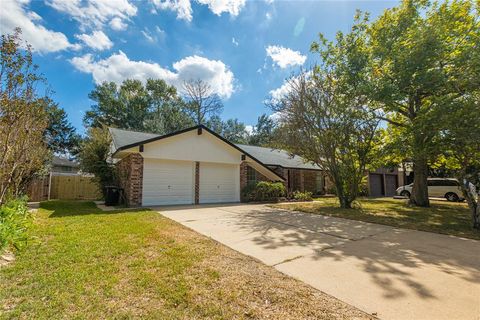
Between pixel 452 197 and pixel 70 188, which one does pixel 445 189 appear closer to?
pixel 452 197

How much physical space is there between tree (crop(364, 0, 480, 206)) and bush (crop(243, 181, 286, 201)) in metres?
7.08

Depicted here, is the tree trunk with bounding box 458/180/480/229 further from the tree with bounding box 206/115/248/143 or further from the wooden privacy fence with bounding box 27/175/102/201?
the tree with bounding box 206/115/248/143

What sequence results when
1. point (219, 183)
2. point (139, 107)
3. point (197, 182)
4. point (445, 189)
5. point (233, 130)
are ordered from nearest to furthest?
1. point (197, 182)
2. point (219, 183)
3. point (445, 189)
4. point (139, 107)
5. point (233, 130)

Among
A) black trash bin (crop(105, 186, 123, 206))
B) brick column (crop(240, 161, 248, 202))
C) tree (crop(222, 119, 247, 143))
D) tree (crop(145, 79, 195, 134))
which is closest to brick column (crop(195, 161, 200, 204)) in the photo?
brick column (crop(240, 161, 248, 202))

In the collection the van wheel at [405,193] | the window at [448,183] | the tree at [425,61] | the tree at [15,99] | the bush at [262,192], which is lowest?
the van wheel at [405,193]

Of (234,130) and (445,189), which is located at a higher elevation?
(234,130)

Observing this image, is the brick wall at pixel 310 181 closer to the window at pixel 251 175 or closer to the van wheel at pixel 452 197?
the window at pixel 251 175

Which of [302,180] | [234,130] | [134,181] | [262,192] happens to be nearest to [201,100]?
[234,130]

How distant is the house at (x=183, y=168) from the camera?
11.1 meters

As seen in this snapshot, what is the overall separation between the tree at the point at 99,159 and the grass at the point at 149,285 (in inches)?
374

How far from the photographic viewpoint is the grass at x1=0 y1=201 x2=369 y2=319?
2.41m

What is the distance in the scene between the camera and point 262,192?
46.0 feet

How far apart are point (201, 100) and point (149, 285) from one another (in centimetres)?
2868

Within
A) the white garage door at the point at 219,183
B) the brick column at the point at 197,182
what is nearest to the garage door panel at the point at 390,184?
the white garage door at the point at 219,183
